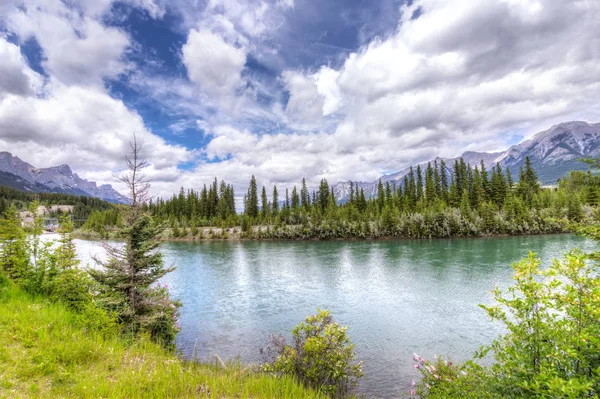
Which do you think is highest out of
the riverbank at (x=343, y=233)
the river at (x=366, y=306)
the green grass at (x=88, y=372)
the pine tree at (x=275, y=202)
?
the pine tree at (x=275, y=202)

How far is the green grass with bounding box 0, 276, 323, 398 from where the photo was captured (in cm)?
584

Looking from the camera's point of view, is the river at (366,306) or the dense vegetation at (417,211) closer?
the river at (366,306)

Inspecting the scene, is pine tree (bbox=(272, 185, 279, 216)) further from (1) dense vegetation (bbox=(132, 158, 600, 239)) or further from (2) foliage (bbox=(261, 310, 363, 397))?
(2) foliage (bbox=(261, 310, 363, 397))

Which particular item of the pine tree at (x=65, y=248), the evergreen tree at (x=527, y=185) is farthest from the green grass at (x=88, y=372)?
the evergreen tree at (x=527, y=185)

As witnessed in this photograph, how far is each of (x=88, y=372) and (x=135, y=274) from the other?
5.68 m

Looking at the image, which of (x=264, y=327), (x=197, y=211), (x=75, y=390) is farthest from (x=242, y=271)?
(x=197, y=211)

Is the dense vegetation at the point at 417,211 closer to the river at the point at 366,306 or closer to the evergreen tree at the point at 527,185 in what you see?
the evergreen tree at the point at 527,185

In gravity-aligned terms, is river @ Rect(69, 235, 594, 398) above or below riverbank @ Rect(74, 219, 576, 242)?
below

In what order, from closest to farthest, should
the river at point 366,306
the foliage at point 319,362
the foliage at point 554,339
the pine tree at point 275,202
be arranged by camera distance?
the foliage at point 554,339
the foliage at point 319,362
the river at point 366,306
the pine tree at point 275,202

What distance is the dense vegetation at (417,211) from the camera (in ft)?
281

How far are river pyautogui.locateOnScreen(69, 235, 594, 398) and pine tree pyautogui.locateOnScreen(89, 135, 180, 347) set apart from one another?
2.53 m

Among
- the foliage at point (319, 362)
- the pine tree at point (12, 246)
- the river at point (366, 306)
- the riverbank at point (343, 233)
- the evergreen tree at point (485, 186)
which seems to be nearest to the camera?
the foliage at point (319, 362)

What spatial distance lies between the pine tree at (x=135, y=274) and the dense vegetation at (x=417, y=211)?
226 feet

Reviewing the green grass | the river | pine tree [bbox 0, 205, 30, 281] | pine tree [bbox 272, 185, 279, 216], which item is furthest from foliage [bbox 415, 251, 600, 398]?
pine tree [bbox 272, 185, 279, 216]
